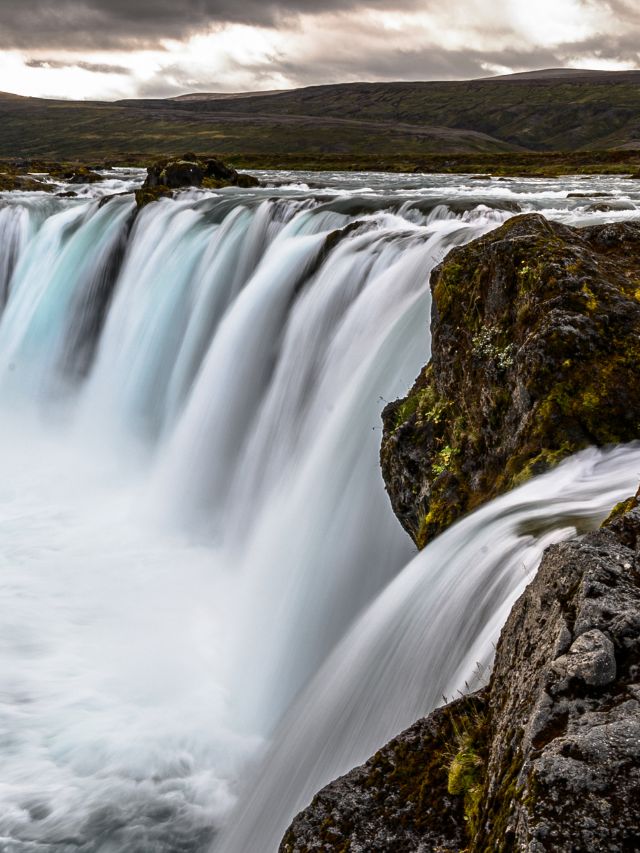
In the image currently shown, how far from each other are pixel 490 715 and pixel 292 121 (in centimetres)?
20432

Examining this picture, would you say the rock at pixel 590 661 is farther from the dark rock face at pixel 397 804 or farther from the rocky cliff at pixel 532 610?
the dark rock face at pixel 397 804

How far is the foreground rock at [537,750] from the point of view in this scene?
2.27 m

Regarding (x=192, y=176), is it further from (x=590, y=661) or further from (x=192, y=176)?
(x=590, y=661)

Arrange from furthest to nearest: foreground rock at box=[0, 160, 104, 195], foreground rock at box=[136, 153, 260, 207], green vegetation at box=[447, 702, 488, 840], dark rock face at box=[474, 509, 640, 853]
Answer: foreground rock at box=[0, 160, 104, 195], foreground rock at box=[136, 153, 260, 207], green vegetation at box=[447, 702, 488, 840], dark rock face at box=[474, 509, 640, 853]

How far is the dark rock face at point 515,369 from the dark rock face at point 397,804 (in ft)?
8.73

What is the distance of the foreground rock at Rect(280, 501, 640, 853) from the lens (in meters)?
2.27

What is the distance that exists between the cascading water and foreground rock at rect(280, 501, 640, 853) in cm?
98

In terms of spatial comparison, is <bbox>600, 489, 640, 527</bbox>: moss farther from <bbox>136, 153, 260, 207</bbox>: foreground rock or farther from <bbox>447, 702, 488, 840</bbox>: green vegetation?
<bbox>136, 153, 260, 207</bbox>: foreground rock

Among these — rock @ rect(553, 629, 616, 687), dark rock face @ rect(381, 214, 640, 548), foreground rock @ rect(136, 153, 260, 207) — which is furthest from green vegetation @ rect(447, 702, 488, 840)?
foreground rock @ rect(136, 153, 260, 207)

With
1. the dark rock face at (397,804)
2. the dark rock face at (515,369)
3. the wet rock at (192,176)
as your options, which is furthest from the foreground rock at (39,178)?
the dark rock face at (397,804)

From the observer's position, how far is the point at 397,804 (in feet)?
11.2

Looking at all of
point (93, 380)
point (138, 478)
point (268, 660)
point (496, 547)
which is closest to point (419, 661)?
point (496, 547)

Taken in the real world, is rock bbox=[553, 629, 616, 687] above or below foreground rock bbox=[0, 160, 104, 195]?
below

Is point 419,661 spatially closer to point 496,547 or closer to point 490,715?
point 496,547
